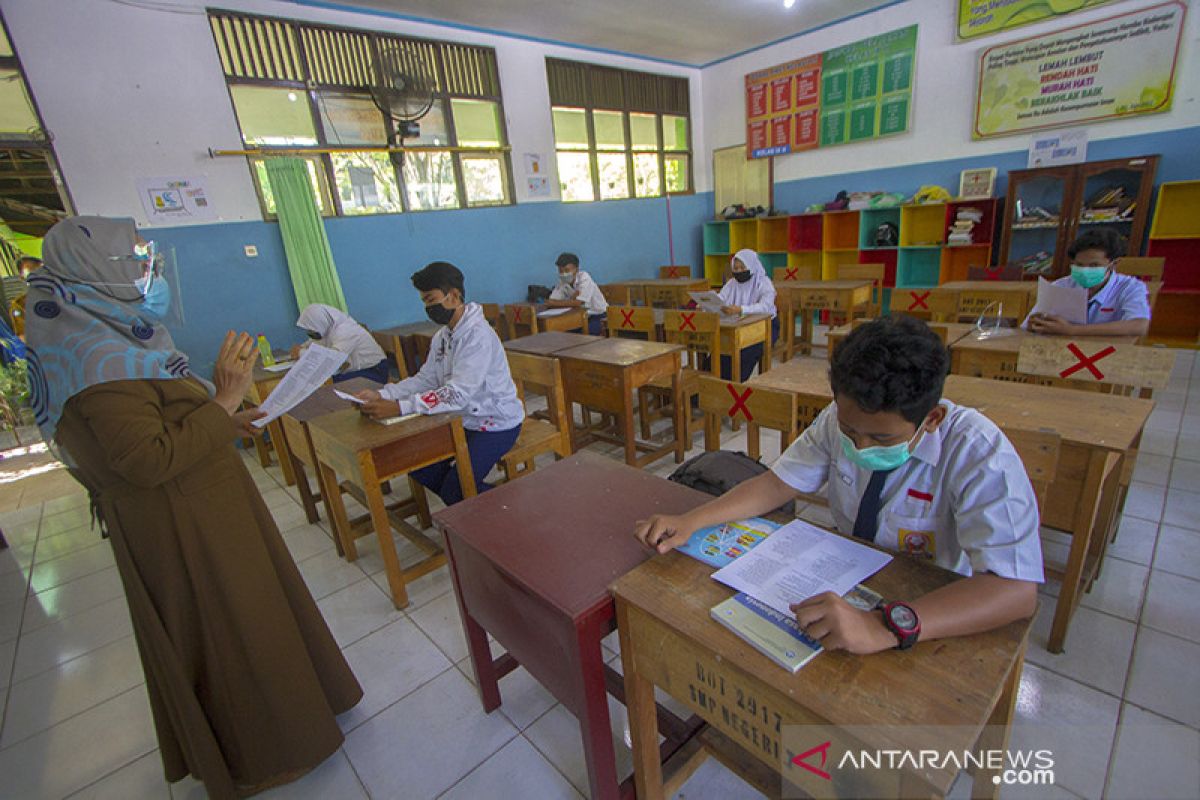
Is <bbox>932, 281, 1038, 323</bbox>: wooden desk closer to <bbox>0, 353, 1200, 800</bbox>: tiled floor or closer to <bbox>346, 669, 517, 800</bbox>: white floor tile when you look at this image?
<bbox>0, 353, 1200, 800</bbox>: tiled floor

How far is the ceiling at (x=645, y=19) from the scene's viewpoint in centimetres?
478

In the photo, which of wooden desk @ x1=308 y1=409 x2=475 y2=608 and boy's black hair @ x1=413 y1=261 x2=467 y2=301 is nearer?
wooden desk @ x1=308 y1=409 x2=475 y2=608

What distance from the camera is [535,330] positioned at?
16.0 feet

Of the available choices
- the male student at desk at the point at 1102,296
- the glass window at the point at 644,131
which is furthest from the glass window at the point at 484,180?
the male student at desk at the point at 1102,296

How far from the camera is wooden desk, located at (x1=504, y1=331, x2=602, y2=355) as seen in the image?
3320mm

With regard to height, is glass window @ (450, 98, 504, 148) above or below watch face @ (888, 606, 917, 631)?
above

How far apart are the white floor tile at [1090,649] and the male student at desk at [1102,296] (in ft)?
4.67

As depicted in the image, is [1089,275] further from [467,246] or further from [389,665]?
[467,246]

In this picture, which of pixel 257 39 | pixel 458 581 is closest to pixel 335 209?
pixel 257 39

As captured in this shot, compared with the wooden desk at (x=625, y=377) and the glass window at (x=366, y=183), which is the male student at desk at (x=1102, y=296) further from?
the glass window at (x=366, y=183)

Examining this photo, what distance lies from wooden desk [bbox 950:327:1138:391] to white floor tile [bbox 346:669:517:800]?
242cm

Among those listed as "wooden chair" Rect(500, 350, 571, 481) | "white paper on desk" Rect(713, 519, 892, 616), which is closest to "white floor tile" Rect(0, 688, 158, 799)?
"wooden chair" Rect(500, 350, 571, 481)

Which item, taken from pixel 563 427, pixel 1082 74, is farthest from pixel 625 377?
pixel 1082 74

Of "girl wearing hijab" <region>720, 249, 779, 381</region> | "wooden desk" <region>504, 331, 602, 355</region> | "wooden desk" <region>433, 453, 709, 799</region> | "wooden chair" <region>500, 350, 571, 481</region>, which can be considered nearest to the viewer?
"wooden desk" <region>433, 453, 709, 799</region>
